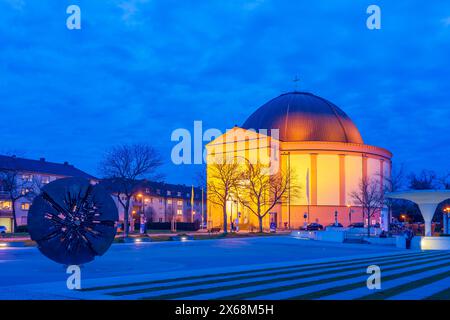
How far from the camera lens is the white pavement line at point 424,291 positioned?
13.4 meters

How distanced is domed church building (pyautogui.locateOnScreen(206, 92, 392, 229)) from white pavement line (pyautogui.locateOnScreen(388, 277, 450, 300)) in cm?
7628

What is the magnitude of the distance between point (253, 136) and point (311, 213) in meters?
17.8

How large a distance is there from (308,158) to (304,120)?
8370 mm

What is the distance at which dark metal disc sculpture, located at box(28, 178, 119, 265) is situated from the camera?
67.2 feet

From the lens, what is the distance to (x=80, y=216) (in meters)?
21.2

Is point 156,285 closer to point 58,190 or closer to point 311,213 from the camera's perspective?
point 58,190

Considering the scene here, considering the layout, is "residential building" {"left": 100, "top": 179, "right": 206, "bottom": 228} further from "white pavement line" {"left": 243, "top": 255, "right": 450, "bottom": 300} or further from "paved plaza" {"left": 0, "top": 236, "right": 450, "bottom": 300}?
"white pavement line" {"left": 243, "top": 255, "right": 450, "bottom": 300}

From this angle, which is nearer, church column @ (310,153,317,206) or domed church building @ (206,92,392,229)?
domed church building @ (206,92,392,229)

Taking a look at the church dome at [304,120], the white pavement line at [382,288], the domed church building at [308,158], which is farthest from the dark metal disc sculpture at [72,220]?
the church dome at [304,120]

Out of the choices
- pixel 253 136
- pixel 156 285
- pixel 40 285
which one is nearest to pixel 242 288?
pixel 156 285

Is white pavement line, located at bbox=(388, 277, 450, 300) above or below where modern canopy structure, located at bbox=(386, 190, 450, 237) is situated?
below

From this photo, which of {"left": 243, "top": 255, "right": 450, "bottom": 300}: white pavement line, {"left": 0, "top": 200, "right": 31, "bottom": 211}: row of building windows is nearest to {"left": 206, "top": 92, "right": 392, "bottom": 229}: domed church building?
{"left": 0, "top": 200, "right": 31, "bottom": 211}: row of building windows

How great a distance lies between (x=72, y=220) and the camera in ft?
68.8

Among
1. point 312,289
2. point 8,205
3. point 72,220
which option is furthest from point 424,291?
point 8,205
